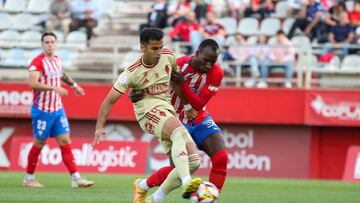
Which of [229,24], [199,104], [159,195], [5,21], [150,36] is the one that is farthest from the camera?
[5,21]

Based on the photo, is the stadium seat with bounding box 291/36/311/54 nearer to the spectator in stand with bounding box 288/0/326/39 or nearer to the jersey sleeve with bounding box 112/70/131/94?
the spectator in stand with bounding box 288/0/326/39

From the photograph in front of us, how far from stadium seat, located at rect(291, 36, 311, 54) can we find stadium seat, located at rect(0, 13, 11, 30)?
7993 millimetres

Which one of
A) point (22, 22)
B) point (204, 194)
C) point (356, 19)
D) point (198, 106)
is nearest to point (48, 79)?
point (198, 106)

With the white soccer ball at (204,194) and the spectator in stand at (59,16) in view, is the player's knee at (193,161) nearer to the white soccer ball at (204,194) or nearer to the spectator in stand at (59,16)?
the white soccer ball at (204,194)

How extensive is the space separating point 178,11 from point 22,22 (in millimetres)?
4837

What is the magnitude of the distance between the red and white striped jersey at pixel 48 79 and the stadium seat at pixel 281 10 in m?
9.72

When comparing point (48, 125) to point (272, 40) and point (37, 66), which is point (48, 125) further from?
point (272, 40)

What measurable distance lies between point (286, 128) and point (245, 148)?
1119 mm

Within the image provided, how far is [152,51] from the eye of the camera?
11.3m

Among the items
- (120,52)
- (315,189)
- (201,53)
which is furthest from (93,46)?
(201,53)

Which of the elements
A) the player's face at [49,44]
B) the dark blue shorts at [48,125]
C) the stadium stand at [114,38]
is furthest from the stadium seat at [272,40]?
the player's face at [49,44]

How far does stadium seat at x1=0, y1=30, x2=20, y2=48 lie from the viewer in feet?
82.8

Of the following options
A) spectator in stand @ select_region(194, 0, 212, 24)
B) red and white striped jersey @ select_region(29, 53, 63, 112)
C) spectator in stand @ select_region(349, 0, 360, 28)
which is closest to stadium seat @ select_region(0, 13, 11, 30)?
spectator in stand @ select_region(194, 0, 212, 24)

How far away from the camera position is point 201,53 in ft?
39.1
